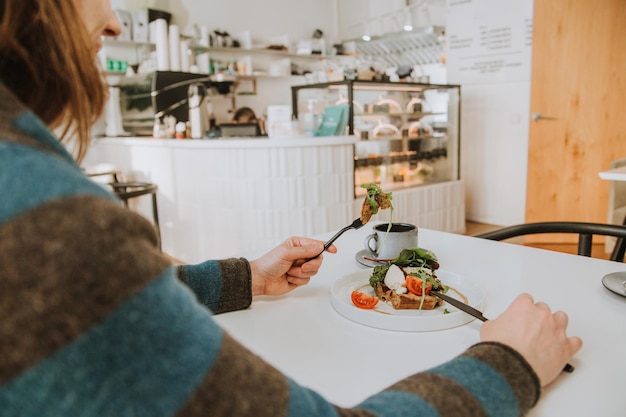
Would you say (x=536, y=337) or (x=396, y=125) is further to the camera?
(x=396, y=125)

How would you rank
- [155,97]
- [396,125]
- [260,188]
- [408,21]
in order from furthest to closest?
1. [408,21]
2. [155,97]
3. [396,125]
4. [260,188]

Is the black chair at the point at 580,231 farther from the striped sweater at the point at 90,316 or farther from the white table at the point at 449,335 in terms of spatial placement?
the striped sweater at the point at 90,316

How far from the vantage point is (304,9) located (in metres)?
6.86

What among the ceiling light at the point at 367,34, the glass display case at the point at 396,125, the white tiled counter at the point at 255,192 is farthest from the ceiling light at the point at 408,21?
the white tiled counter at the point at 255,192

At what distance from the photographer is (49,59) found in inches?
16.1

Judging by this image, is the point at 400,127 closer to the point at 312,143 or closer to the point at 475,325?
the point at 312,143

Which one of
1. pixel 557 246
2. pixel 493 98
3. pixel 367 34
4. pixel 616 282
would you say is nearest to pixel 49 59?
pixel 616 282

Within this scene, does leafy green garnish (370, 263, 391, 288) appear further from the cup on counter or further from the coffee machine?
the coffee machine

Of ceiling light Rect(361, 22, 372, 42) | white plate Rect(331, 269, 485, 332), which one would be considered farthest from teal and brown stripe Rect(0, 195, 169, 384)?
ceiling light Rect(361, 22, 372, 42)

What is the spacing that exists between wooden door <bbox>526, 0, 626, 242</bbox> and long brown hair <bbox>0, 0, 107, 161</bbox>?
14.3 ft

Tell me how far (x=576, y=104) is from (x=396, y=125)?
58.0 inches

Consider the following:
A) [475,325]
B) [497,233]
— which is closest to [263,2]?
[497,233]

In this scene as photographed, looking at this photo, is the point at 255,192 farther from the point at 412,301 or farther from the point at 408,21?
the point at 408,21

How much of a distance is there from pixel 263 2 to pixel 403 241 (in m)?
6.05
